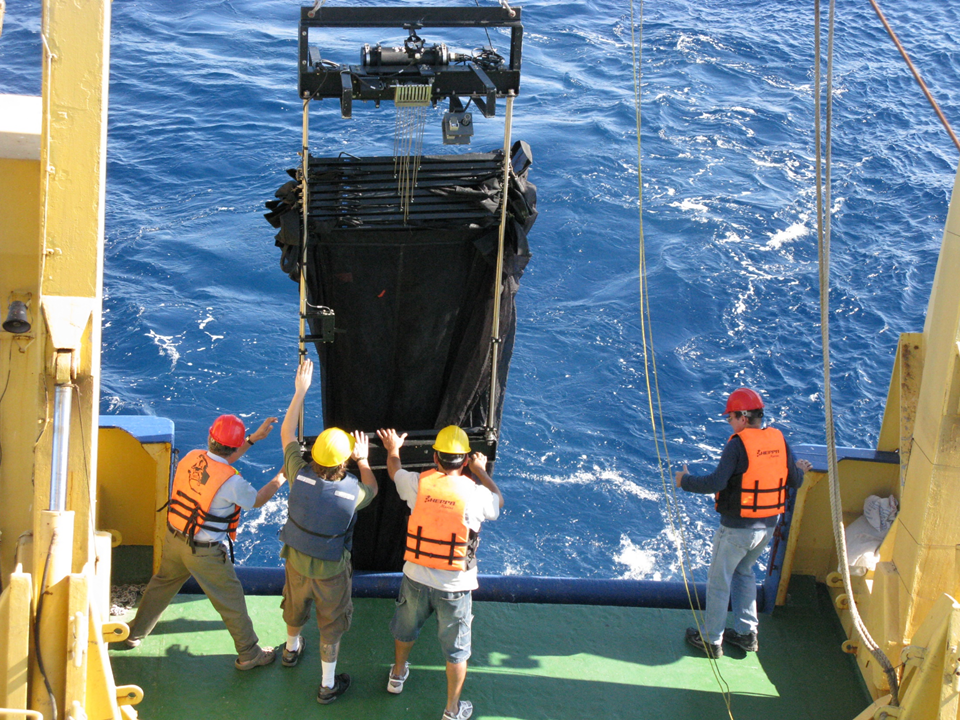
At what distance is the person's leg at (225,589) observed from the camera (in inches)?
180

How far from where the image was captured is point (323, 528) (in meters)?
4.34

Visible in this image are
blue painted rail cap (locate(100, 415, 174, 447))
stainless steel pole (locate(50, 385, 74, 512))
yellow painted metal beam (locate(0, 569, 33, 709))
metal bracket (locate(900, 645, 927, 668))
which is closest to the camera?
yellow painted metal beam (locate(0, 569, 33, 709))

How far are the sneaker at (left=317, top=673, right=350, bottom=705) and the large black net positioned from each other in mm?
1108

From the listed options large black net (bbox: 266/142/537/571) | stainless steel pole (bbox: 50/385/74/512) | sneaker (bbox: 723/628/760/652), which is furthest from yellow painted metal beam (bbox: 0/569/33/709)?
sneaker (bbox: 723/628/760/652)

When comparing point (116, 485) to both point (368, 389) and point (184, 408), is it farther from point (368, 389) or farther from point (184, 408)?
point (184, 408)

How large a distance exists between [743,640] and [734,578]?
353 mm

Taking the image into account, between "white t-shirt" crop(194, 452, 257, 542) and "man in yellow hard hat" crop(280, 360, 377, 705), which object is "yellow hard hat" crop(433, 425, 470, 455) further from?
"white t-shirt" crop(194, 452, 257, 542)

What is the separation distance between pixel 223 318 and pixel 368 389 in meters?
7.34

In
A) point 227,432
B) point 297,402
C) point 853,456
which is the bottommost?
point 853,456

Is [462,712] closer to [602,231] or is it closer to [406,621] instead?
[406,621]

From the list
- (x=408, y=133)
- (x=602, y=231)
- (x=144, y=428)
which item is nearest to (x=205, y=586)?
(x=144, y=428)

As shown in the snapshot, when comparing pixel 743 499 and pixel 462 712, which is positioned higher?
pixel 743 499

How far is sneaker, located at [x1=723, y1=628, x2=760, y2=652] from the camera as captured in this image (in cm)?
511

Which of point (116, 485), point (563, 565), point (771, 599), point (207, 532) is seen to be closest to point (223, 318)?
point (563, 565)
